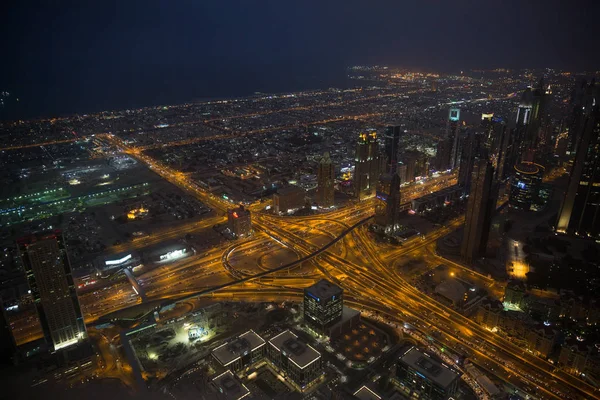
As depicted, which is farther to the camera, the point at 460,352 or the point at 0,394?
the point at 460,352

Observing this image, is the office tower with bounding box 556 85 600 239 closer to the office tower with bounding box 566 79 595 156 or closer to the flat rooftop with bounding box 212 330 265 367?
the office tower with bounding box 566 79 595 156

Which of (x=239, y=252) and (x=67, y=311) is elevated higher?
(x=67, y=311)

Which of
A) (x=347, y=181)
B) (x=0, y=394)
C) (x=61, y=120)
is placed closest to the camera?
(x=0, y=394)

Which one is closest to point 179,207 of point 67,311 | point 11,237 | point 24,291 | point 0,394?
point 11,237

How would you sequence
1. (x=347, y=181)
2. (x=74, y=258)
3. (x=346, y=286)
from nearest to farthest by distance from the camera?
1. (x=346, y=286)
2. (x=74, y=258)
3. (x=347, y=181)

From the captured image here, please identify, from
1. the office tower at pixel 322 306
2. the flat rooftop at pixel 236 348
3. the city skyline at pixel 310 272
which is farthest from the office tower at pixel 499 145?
the flat rooftop at pixel 236 348

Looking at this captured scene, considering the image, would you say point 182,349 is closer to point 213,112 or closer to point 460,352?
point 460,352

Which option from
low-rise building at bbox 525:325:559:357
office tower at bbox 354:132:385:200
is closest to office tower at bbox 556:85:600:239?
low-rise building at bbox 525:325:559:357
